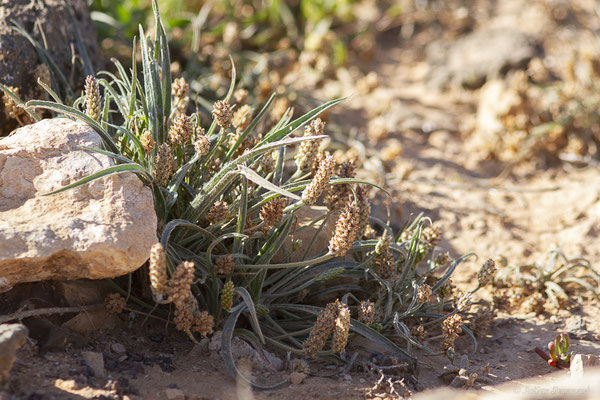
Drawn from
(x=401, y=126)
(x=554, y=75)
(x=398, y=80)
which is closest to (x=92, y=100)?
(x=401, y=126)

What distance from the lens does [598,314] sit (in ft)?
9.50

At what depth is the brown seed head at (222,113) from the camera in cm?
219

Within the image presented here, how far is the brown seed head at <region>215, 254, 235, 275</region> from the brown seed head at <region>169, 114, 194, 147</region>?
0.43 m

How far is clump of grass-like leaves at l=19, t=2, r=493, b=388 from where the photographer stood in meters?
2.10

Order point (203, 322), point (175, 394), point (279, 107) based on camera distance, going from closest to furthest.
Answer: point (175, 394)
point (203, 322)
point (279, 107)

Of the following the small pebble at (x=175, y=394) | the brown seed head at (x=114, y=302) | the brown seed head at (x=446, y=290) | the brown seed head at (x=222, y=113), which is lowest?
the brown seed head at (x=446, y=290)

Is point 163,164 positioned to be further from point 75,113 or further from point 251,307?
point 251,307

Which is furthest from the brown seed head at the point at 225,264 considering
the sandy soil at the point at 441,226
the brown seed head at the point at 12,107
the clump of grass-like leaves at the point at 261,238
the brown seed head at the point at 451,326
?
the brown seed head at the point at 12,107

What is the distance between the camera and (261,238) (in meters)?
2.39

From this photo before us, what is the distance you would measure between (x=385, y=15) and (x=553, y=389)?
13.9 feet

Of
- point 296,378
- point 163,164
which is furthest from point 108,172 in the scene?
point 296,378

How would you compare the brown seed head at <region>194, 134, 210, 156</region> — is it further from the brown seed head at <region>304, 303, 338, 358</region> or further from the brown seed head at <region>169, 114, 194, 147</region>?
the brown seed head at <region>304, 303, 338, 358</region>

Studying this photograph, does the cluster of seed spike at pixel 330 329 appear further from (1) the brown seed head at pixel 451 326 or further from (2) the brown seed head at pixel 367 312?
(1) the brown seed head at pixel 451 326

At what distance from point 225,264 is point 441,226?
171 centimetres
